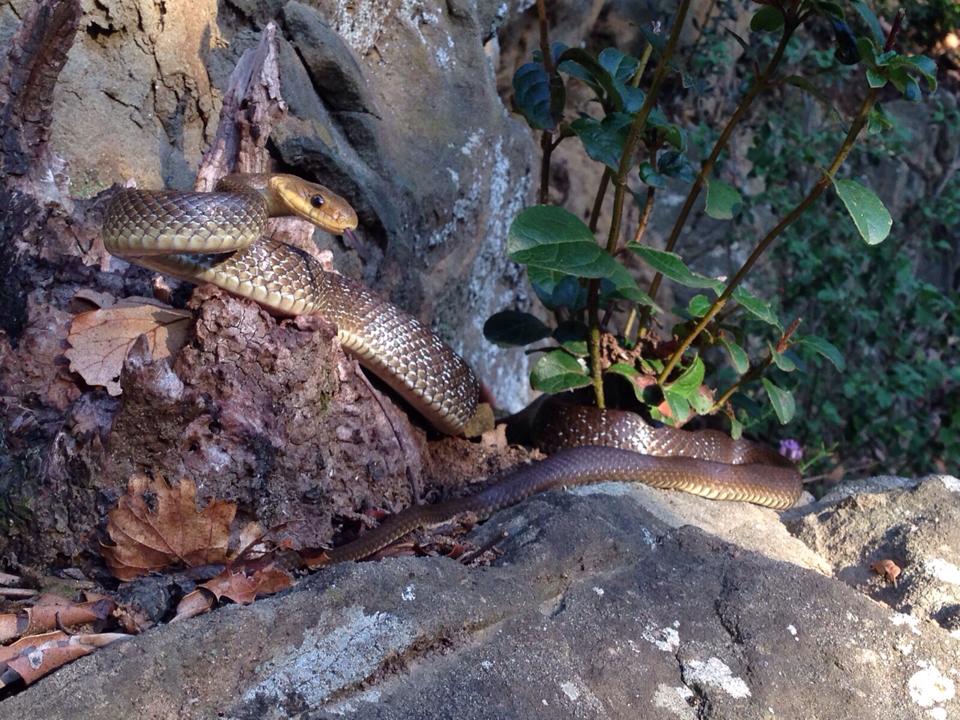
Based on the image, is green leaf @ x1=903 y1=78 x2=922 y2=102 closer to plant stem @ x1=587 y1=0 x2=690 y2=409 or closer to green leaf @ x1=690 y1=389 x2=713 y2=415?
plant stem @ x1=587 y1=0 x2=690 y2=409

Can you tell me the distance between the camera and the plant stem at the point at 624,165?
11.4ft

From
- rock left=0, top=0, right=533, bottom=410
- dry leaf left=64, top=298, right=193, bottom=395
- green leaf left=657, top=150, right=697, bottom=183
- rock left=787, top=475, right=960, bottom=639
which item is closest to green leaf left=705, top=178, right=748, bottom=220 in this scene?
green leaf left=657, top=150, right=697, bottom=183

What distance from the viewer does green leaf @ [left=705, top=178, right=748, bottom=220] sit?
386cm

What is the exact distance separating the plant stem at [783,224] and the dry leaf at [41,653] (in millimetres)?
2546

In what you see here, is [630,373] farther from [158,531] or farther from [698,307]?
[158,531]

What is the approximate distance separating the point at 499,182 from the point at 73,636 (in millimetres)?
4212

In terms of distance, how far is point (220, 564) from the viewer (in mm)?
2857

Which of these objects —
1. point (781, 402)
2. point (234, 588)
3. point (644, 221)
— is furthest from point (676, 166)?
point (234, 588)

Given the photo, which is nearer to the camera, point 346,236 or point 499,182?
point 346,236

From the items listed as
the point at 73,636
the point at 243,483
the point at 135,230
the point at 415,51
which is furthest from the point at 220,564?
the point at 415,51

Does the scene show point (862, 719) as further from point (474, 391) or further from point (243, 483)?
point (474, 391)

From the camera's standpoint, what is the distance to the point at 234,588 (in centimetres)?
260

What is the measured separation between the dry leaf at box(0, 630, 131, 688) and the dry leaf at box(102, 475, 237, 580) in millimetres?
433

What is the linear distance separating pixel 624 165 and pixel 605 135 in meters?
0.16
